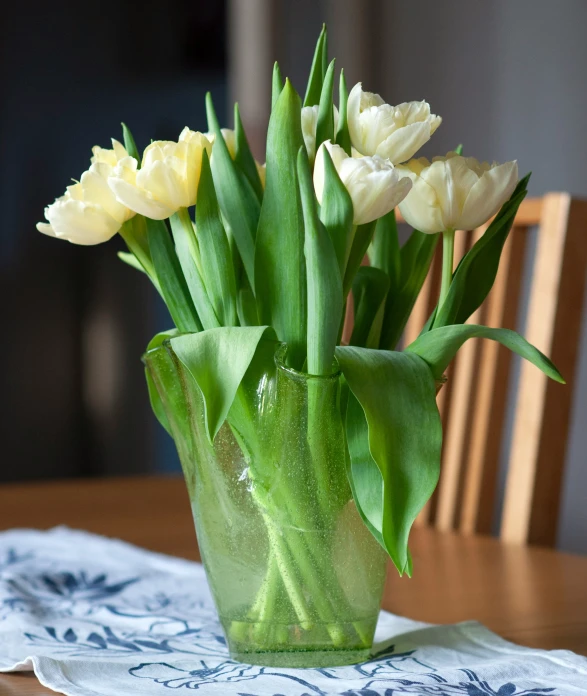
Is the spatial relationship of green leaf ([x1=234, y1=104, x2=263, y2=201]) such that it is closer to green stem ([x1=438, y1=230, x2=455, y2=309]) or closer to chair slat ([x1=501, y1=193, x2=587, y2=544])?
green stem ([x1=438, y1=230, x2=455, y2=309])

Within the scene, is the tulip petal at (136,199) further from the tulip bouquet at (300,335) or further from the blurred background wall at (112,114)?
the blurred background wall at (112,114)

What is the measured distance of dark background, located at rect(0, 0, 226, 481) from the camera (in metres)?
3.18

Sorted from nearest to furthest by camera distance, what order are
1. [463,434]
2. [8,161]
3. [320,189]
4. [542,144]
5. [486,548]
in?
[320,189], [486,548], [463,434], [542,144], [8,161]

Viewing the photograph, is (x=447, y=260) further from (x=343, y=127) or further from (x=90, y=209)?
(x=90, y=209)

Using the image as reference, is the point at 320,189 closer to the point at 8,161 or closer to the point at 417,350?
the point at 417,350

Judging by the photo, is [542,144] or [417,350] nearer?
[417,350]

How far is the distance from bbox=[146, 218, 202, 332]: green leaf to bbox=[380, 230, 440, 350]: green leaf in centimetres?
11

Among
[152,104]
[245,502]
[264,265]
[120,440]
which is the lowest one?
[120,440]

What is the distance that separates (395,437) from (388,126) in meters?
0.16

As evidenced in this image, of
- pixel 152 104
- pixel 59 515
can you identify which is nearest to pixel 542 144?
pixel 152 104

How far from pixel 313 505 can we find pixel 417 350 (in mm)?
97

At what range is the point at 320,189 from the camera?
488mm

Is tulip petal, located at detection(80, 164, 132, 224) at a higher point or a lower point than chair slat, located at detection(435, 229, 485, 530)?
higher

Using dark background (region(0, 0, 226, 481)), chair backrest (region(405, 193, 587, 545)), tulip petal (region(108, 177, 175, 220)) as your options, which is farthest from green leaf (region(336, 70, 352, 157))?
dark background (region(0, 0, 226, 481))
